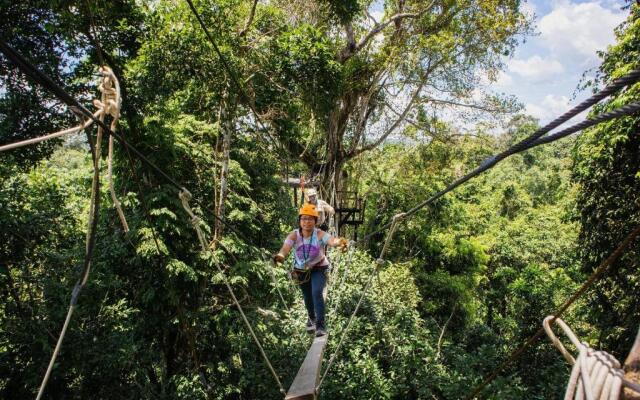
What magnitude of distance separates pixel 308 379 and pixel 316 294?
0.78 metres

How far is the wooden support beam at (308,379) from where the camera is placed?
2.47 m

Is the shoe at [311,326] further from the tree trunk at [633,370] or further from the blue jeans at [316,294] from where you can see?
the tree trunk at [633,370]

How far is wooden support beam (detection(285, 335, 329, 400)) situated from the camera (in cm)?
247

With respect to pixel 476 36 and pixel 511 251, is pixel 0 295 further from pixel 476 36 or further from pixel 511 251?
pixel 511 251

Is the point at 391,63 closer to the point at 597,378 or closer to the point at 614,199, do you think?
the point at 614,199

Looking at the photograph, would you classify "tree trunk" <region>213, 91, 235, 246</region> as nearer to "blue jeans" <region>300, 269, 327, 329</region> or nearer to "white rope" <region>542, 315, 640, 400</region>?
"blue jeans" <region>300, 269, 327, 329</region>

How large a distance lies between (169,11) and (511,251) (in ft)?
39.7

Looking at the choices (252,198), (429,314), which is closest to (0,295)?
(252,198)

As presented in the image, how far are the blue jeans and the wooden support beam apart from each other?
0.25 metres

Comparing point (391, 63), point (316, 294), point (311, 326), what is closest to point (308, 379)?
point (316, 294)

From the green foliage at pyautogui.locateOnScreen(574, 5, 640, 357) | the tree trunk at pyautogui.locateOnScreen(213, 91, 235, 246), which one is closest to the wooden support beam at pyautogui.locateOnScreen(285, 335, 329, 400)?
the tree trunk at pyautogui.locateOnScreen(213, 91, 235, 246)

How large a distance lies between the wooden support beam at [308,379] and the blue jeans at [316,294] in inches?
9.7

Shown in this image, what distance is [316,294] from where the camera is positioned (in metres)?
3.33

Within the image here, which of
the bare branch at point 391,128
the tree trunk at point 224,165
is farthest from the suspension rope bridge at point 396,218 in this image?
the bare branch at point 391,128
